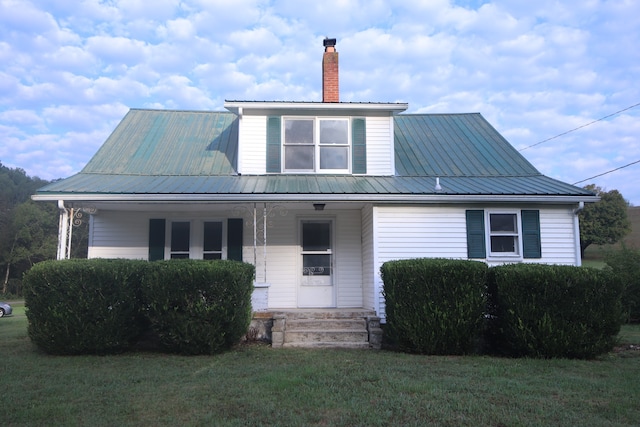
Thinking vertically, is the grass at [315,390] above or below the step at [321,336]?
below

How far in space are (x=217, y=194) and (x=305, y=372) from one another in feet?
14.7

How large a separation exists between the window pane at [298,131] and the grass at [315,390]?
18.6ft

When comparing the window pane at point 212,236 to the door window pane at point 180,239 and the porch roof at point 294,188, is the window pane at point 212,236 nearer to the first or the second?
the door window pane at point 180,239

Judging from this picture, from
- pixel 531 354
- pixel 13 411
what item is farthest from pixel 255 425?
pixel 531 354

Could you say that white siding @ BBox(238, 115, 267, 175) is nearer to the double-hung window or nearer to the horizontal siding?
the double-hung window

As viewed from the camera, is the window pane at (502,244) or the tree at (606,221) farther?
the tree at (606,221)

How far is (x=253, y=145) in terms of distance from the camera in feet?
38.3

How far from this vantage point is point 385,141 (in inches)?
465

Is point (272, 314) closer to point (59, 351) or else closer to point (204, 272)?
point (204, 272)

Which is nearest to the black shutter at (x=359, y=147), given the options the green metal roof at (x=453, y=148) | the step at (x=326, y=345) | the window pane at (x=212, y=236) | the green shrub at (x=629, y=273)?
the green metal roof at (x=453, y=148)

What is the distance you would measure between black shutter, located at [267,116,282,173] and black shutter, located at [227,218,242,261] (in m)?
1.51

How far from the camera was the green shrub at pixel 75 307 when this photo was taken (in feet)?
25.2

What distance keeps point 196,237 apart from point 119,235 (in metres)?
1.83

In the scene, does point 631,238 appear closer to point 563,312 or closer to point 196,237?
point 563,312
